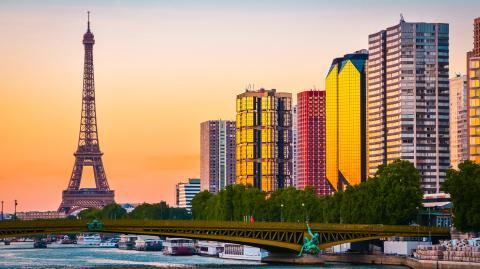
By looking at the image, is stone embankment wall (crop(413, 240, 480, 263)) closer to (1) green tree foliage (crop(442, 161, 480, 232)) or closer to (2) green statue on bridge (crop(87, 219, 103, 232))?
(1) green tree foliage (crop(442, 161, 480, 232))

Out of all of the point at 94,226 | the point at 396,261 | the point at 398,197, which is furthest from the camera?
the point at 398,197

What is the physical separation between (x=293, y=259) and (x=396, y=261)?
17.4 metres

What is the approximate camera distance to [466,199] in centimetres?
17388

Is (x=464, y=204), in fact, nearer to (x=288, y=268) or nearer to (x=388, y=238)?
(x=388, y=238)

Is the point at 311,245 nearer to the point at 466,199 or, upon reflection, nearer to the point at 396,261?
the point at 396,261

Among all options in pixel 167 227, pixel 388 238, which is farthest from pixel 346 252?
pixel 167 227

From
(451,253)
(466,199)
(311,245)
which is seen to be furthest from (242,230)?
(451,253)

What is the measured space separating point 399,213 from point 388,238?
42.4 feet

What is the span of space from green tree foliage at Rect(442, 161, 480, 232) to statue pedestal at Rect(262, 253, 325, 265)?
1932cm

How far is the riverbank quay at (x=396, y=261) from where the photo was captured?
14150cm

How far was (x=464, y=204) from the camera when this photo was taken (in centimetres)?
17312

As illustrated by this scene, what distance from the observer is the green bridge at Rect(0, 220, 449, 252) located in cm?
15700

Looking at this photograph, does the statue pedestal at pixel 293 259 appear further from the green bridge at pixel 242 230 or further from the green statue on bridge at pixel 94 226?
the green statue on bridge at pixel 94 226

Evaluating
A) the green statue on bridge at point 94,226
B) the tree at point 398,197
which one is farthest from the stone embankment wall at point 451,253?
the tree at point 398,197
